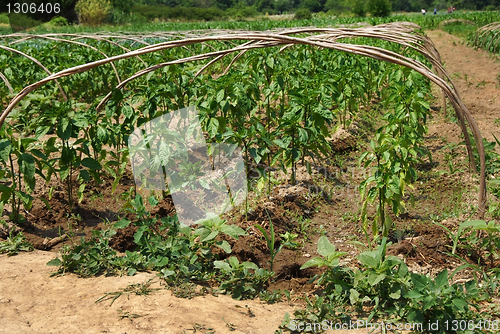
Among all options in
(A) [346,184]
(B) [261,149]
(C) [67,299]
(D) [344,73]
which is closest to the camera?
(C) [67,299]

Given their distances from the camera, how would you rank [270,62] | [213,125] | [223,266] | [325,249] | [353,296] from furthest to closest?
[270,62] → [213,125] → [223,266] → [325,249] → [353,296]

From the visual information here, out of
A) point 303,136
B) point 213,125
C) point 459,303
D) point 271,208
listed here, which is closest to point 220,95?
point 213,125

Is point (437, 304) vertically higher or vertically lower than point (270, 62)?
lower

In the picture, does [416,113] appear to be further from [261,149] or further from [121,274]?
[121,274]

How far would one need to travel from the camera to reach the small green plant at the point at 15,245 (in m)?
2.75

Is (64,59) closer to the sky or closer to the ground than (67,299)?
closer to the sky

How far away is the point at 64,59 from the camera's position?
730 cm

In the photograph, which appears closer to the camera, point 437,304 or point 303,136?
point 437,304

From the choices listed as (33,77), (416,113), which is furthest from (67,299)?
(33,77)

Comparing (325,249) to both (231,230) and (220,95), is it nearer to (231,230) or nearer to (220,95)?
(231,230)

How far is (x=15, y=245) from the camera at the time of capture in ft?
9.09

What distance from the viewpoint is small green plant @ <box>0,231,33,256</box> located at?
2.75 metres

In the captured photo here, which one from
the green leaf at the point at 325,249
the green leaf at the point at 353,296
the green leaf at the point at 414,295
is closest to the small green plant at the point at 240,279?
the green leaf at the point at 325,249

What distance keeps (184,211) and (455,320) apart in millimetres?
2273
